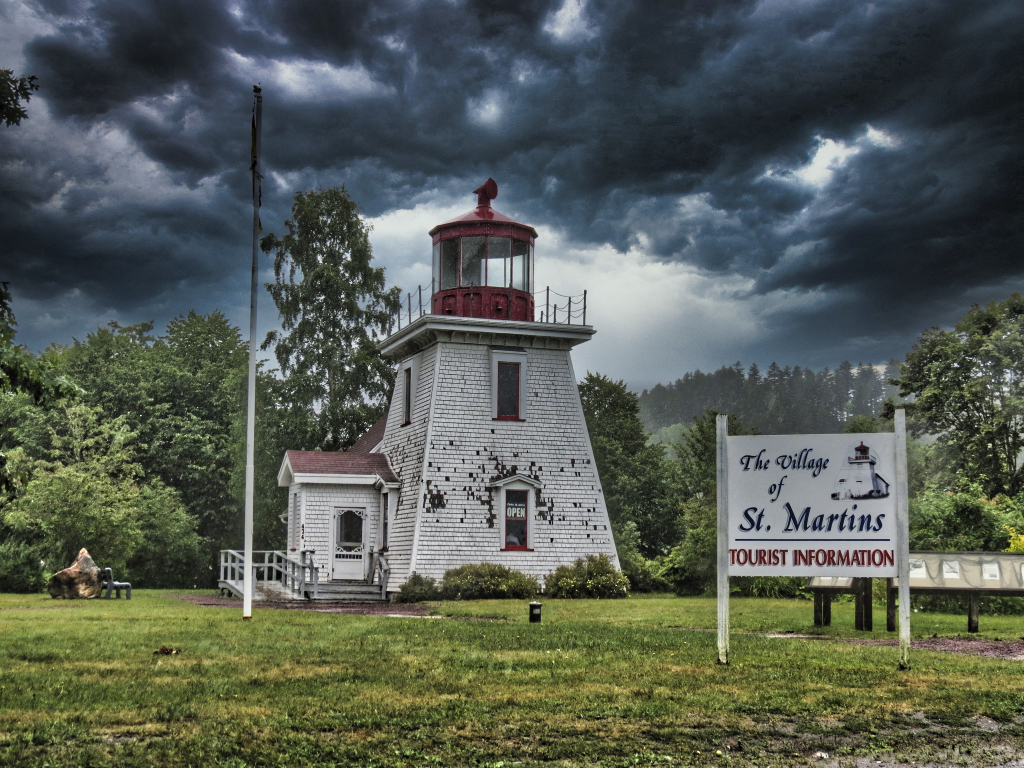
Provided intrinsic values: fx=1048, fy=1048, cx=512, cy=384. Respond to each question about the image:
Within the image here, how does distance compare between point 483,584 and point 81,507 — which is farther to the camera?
point 81,507

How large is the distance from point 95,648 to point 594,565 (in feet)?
58.0

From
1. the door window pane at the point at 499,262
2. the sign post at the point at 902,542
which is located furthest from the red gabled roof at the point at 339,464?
the sign post at the point at 902,542

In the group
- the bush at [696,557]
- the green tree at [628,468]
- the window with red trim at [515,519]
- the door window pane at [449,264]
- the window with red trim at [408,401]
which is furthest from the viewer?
the green tree at [628,468]

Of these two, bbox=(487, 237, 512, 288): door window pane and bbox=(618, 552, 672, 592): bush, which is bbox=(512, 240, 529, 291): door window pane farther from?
bbox=(618, 552, 672, 592): bush

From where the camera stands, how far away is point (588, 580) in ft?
90.9

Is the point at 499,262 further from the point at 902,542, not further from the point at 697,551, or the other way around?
Answer: the point at 902,542

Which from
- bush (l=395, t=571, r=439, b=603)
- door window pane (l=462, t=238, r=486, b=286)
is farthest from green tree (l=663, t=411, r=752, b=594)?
bush (l=395, t=571, r=439, b=603)

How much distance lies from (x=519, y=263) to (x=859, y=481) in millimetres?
20128

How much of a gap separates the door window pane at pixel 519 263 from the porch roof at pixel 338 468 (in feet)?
21.2

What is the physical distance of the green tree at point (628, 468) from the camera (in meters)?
46.9

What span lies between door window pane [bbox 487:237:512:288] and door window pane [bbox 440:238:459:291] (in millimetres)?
965

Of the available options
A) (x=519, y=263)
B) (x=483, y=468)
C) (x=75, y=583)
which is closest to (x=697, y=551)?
(x=483, y=468)

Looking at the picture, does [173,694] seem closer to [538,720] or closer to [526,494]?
[538,720]

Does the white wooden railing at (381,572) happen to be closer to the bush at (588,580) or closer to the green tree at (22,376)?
the bush at (588,580)
